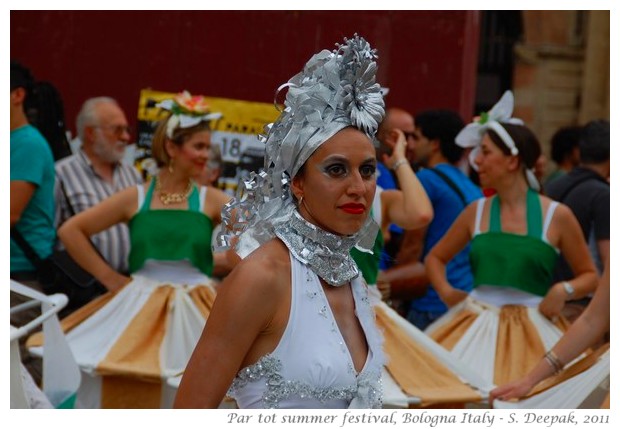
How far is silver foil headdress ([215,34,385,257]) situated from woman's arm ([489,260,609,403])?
1739 mm

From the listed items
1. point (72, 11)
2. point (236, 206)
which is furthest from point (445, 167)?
point (236, 206)

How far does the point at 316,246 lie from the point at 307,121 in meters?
0.35

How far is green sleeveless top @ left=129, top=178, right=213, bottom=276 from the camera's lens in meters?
7.06

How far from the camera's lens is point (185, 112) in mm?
7402

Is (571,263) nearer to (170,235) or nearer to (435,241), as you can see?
(435,241)

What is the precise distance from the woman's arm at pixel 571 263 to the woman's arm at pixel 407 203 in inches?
27.0

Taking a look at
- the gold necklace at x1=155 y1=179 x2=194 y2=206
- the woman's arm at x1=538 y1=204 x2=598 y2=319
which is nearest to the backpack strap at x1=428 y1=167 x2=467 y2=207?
the woman's arm at x1=538 y1=204 x2=598 y2=319

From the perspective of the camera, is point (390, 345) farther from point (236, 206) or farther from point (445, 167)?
point (236, 206)

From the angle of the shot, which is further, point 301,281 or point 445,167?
point 445,167

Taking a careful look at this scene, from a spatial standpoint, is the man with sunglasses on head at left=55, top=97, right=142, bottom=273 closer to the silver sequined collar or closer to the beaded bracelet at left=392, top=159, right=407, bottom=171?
the beaded bracelet at left=392, top=159, right=407, bottom=171

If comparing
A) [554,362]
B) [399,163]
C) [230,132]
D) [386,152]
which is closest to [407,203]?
[399,163]

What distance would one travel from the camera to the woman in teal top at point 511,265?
6836 mm

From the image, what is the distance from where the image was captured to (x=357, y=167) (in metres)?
3.76
